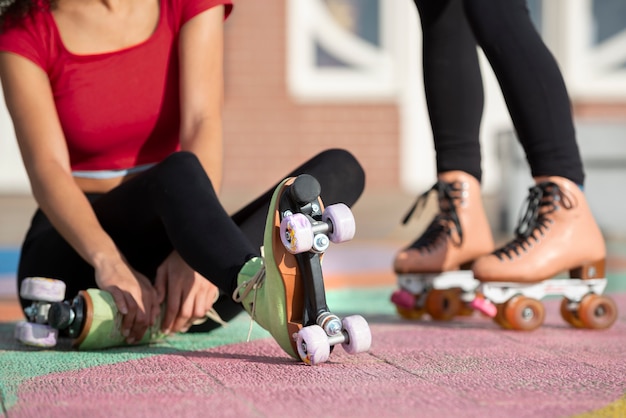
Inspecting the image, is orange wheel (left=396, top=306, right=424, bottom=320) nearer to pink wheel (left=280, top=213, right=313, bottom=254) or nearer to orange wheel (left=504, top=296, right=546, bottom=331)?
orange wheel (left=504, top=296, right=546, bottom=331)

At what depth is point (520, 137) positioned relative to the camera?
2301 millimetres

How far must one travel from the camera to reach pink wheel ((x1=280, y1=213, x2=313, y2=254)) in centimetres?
158

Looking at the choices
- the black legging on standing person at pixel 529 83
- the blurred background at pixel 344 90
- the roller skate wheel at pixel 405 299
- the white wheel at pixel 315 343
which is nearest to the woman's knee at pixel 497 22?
the black legging on standing person at pixel 529 83

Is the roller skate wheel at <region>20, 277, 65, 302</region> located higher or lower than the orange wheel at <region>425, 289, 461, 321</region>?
higher

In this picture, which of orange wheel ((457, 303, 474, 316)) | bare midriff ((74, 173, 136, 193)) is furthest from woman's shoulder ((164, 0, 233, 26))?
orange wheel ((457, 303, 474, 316))

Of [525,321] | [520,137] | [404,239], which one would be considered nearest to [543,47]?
[520,137]

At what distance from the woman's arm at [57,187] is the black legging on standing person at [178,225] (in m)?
0.09

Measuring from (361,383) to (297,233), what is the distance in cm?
26

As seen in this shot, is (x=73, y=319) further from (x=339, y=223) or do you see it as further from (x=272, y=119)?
(x=272, y=119)

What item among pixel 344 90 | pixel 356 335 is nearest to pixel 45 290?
pixel 356 335

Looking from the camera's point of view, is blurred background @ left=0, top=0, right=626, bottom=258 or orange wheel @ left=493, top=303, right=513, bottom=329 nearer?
orange wheel @ left=493, top=303, right=513, bottom=329

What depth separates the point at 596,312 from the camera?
230 centimetres

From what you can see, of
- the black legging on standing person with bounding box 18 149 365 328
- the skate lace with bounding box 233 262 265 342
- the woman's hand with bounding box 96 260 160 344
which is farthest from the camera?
the woman's hand with bounding box 96 260 160 344

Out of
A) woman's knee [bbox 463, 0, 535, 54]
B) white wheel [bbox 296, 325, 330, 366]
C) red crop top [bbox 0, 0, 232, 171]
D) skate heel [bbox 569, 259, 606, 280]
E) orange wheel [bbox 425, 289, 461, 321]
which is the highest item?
woman's knee [bbox 463, 0, 535, 54]
